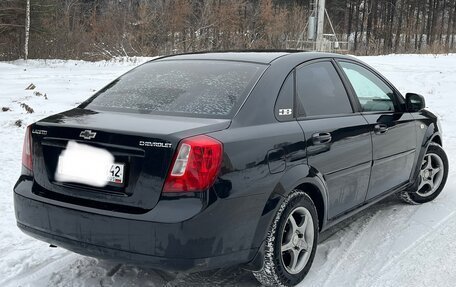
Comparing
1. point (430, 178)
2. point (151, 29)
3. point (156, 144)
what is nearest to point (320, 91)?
point (156, 144)

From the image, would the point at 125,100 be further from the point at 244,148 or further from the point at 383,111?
the point at 383,111

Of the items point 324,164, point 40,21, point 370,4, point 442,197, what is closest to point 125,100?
point 324,164

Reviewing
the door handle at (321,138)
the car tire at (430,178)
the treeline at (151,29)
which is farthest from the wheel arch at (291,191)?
the treeline at (151,29)

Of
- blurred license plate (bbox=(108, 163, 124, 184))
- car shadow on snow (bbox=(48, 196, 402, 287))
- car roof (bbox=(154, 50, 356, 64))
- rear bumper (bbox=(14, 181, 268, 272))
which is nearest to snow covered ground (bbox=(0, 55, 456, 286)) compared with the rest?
car shadow on snow (bbox=(48, 196, 402, 287))

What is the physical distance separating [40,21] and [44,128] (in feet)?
82.1

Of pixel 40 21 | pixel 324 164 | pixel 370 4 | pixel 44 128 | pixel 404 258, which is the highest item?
pixel 370 4

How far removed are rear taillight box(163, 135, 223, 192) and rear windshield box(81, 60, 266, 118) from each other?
1.30ft

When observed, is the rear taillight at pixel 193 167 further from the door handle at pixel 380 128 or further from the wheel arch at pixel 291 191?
the door handle at pixel 380 128

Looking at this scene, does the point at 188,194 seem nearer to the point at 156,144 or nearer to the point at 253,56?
the point at 156,144

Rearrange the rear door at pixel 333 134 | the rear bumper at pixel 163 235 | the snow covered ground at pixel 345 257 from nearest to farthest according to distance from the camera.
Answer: the rear bumper at pixel 163 235, the snow covered ground at pixel 345 257, the rear door at pixel 333 134

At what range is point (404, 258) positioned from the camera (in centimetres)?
367

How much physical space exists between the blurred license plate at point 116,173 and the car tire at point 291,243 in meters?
0.96

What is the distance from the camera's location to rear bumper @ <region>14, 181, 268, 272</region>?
100 inches

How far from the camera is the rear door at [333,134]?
3373 mm
